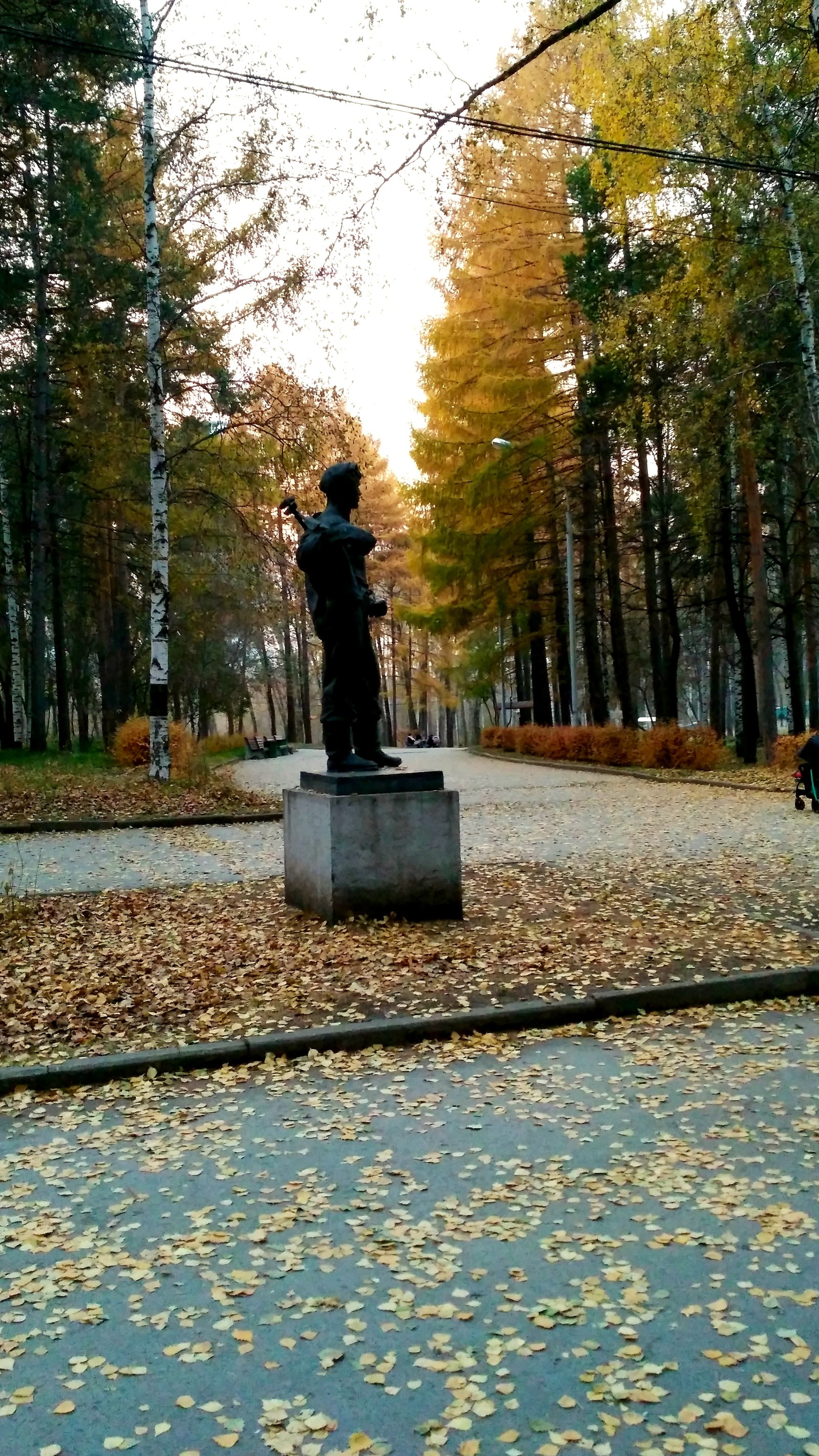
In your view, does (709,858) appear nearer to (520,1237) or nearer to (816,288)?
(520,1237)

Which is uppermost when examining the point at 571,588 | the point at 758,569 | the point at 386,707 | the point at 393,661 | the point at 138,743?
the point at 571,588

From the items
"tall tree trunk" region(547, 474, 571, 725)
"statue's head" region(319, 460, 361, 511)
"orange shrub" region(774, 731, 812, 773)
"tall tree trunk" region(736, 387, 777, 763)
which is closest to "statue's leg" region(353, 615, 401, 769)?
"statue's head" region(319, 460, 361, 511)

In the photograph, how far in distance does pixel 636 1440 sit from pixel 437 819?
209 inches

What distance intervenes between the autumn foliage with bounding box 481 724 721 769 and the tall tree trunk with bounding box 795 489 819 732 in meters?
2.80

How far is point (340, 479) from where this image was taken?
321 inches

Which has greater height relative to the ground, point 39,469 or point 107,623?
point 39,469

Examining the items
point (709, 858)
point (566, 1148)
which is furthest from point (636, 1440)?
point (709, 858)

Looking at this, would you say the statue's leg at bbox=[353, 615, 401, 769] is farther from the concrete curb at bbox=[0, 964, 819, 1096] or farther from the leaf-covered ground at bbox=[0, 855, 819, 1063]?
the concrete curb at bbox=[0, 964, 819, 1096]

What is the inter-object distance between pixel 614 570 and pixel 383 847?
59.0 ft

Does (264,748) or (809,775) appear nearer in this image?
(809,775)

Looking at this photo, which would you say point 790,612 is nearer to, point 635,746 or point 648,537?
point 648,537

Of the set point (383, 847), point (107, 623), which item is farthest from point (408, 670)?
point (383, 847)

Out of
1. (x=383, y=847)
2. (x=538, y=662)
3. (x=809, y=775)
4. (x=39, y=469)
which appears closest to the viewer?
(x=383, y=847)

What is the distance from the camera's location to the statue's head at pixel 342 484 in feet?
26.8
